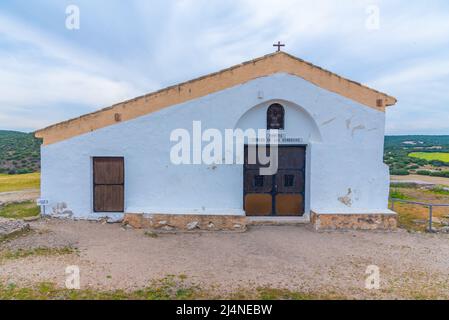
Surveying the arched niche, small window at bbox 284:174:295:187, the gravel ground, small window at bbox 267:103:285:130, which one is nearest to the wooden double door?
small window at bbox 284:174:295:187

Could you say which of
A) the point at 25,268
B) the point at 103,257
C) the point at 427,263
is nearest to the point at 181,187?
the point at 103,257

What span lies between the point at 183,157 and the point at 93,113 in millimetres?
3057

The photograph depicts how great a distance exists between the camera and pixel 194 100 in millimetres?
9492

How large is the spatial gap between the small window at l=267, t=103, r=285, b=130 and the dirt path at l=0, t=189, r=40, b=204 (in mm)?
10213

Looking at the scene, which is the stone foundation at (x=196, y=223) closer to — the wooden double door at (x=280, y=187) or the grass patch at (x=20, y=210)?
the wooden double door at (x=280, y=187)

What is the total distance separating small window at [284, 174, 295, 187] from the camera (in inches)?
399

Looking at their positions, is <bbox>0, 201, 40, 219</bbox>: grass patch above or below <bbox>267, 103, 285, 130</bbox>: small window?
below

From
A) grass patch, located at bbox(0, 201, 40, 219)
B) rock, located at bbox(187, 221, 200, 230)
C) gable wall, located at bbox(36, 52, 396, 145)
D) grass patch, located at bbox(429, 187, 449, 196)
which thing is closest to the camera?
rock, located at bbox(187, 221, 200, 230)

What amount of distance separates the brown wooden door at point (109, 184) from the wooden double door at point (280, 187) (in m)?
3.95

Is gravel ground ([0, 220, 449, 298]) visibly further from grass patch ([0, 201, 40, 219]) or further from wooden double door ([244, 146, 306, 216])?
grass patch ([0, 201, 40, 219])

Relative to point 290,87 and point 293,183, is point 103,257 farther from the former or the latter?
point 290,87

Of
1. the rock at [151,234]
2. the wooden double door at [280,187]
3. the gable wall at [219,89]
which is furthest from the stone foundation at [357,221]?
the rock at [151,234]

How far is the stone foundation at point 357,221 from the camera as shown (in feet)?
29.8
